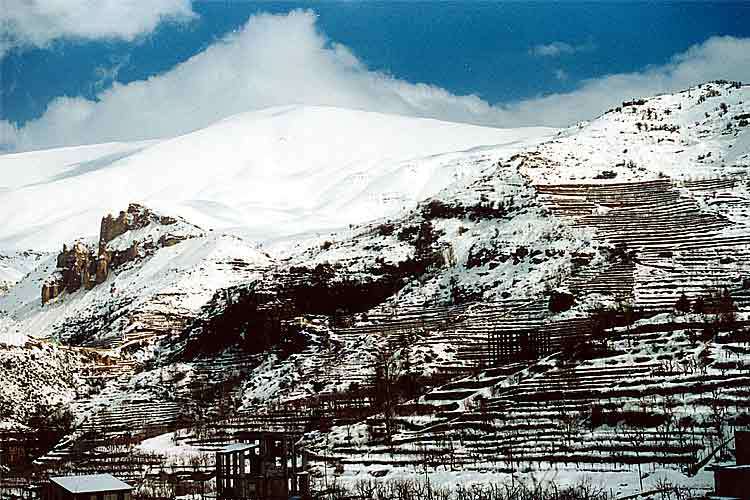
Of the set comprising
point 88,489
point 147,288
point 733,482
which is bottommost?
point 88,489

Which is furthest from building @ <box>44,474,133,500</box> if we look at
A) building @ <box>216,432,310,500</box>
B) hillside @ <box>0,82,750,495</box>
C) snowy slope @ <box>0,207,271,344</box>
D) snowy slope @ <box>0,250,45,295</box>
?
snowy slope @ <box>0,250,45,295</box>

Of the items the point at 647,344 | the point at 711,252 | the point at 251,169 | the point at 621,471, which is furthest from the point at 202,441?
the point at 251,169

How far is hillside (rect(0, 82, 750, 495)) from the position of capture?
19.7 m

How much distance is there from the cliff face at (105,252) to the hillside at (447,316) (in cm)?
11

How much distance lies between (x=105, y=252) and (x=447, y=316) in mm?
22891

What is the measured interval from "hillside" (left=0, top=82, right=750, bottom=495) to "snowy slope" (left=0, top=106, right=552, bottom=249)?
0.56 meters

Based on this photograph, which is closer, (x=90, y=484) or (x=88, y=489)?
(x=88, y=489)

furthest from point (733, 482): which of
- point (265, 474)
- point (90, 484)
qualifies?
point (90, 484)

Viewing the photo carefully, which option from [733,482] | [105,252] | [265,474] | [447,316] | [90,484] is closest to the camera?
[733,482]

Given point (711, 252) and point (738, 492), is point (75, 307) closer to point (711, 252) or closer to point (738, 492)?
point (711, 252)

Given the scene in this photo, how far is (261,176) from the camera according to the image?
6975 centimetres

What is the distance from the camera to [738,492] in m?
10.4

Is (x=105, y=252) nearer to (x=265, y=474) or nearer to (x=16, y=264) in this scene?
(x=16, y=264)

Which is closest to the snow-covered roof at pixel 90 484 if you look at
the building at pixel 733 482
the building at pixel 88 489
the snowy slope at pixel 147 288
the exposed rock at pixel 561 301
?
the building at pixel 88 489
